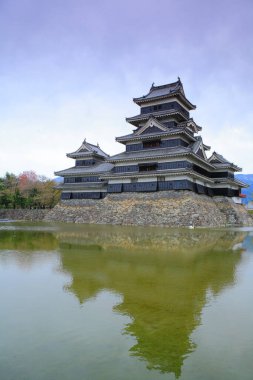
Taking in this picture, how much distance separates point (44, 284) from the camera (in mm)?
8078

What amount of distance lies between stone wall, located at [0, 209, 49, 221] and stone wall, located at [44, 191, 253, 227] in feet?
5.77

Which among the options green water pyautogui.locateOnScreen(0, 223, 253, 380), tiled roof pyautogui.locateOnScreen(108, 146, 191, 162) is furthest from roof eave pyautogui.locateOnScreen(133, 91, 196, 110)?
green water pyautogui.locateOnScreen(0, 223, 253, 380)

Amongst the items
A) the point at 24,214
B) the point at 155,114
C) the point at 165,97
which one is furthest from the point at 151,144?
the point at 24,214

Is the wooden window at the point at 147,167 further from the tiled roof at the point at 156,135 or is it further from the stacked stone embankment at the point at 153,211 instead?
the tiled roof at the point at 156,135

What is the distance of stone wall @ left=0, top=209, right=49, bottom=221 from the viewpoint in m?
45.4

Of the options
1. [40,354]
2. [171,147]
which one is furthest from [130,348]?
[171,147]

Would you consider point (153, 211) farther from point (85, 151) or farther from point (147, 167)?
point (85, 151)

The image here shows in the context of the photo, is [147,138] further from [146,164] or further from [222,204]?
[222,204]

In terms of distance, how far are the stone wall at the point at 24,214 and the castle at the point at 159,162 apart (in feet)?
13.9

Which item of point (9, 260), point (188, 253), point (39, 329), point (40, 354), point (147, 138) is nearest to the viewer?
point (40, 354)

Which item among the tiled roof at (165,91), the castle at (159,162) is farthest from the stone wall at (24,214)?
the tiled roof at (165,91)

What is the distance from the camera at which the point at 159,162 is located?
36.3 metres

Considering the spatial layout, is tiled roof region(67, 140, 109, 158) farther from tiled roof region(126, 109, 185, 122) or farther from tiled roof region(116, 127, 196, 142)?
tiled roof region(126, 109, 185, 122)

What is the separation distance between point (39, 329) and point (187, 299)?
3380 millimetres
